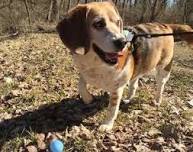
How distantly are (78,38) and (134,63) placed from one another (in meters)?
1.05

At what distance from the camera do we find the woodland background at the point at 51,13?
22.0m

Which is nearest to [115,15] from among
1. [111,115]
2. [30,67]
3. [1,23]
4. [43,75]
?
[111,115]

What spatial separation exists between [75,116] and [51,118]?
32cm

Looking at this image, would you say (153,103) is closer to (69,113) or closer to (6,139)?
(69,113)

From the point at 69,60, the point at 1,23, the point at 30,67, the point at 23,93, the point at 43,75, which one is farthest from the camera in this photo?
the point at 1,23

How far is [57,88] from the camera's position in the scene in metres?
7.15

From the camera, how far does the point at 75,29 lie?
516 cm

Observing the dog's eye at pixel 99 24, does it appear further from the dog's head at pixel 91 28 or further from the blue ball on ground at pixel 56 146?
the blue ball on ground at pixel 56 146

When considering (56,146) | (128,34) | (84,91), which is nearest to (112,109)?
(84,91)

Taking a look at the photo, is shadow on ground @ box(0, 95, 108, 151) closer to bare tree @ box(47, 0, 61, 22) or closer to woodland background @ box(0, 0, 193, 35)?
woodland background @ box(0, 0, 193, 35)

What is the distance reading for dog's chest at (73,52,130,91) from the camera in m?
5.27

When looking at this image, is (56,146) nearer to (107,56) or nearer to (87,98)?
(107,56)

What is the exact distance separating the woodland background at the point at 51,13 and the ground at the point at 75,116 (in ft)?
41.4

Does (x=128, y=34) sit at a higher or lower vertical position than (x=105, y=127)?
higher
